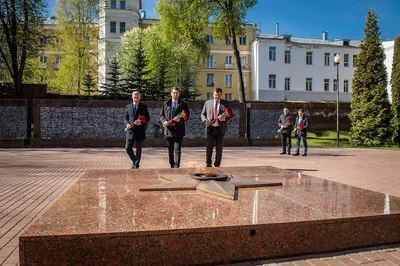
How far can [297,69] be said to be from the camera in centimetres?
5231

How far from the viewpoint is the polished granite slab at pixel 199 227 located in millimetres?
2799

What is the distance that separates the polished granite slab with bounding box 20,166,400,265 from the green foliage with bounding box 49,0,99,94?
32.9m

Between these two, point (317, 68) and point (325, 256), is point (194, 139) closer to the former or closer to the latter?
point (325, 256)

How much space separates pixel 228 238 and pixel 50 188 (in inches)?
202

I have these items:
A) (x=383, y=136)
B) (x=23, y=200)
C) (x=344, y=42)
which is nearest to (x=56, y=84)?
(x=383, y=136)

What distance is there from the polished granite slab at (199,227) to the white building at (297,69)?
4849 cm

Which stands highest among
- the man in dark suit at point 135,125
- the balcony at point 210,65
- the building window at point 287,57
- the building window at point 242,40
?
the building window at point 242,40

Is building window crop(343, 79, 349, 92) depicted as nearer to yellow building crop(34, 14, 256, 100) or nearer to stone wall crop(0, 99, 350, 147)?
yellow building crop(34, 14, 256, 100)

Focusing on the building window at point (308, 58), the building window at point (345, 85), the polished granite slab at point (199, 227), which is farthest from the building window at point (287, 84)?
the polished granite slab at point (199, 227)

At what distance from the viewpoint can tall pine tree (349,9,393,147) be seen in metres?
24.6

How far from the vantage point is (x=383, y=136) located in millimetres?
24578

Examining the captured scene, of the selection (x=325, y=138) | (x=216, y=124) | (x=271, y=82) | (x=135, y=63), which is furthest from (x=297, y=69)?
(x=216, y=124)

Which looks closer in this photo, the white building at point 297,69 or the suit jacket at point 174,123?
the suit jacket at point 174,123

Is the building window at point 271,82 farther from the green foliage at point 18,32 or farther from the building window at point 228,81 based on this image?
the green foliage at point 18,32
